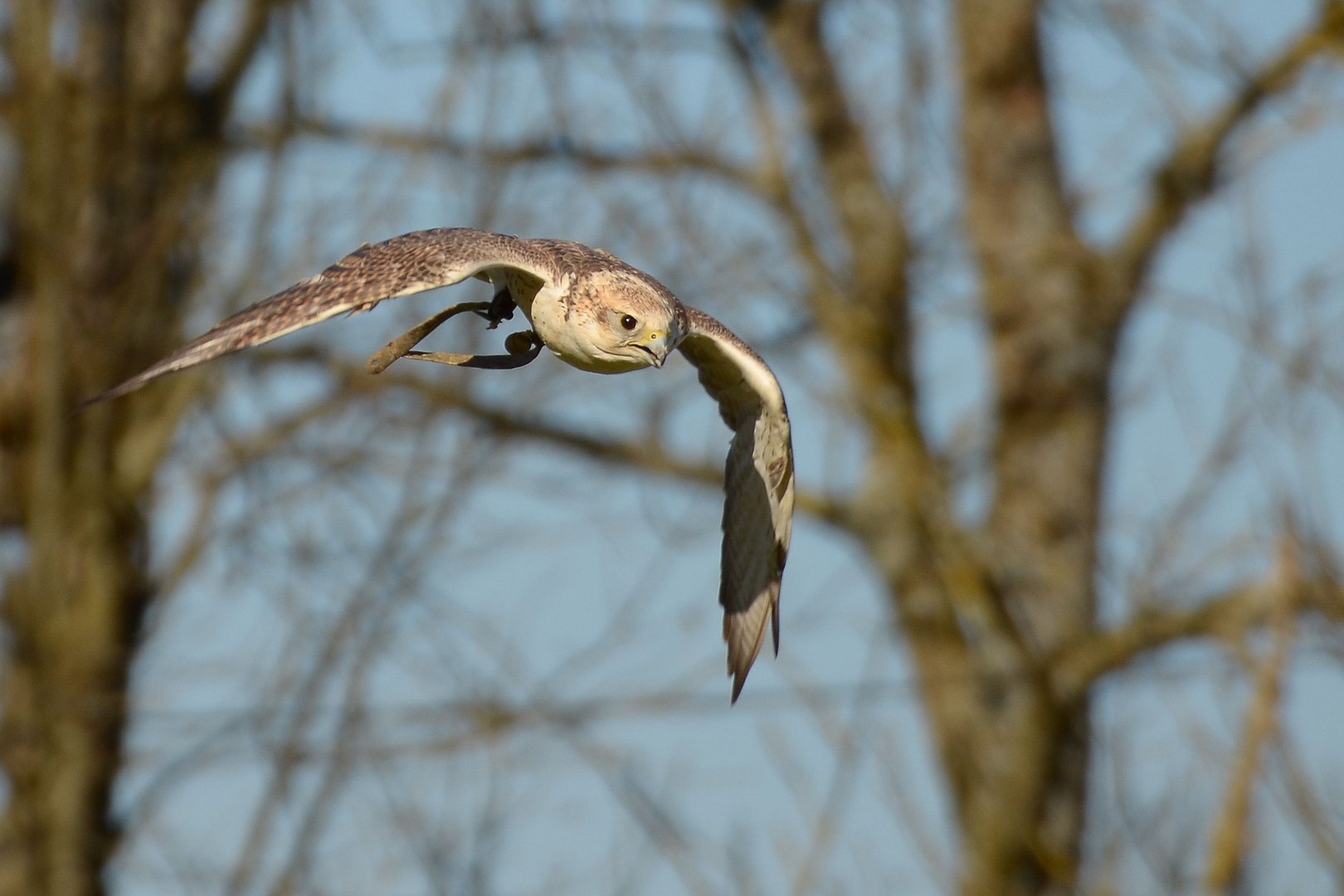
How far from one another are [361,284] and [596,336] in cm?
65

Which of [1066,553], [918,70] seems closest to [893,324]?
[918,70]

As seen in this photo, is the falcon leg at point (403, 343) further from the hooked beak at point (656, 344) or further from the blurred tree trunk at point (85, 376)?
the blurred tree trunk at point (85, 376)

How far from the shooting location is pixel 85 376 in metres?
8.97

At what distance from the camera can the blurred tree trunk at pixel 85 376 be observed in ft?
28.9

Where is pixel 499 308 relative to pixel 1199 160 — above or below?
below

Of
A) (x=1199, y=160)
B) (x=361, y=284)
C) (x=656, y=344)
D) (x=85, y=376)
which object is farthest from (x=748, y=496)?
(x=1199, y=160)

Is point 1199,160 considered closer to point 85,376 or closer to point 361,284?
point 85,376

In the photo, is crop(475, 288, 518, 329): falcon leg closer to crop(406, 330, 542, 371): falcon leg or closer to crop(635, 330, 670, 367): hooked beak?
crop(406, 330, 542, 371): falcon leg

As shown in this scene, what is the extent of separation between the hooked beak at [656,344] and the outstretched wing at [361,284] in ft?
1.06

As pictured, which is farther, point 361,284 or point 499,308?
point 499,308

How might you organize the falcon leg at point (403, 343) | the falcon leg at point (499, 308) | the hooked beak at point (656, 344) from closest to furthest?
the falcon leg at point (403, 343) → the hooked beak at point (656, 344) → the falcon leg at point (499, 308)

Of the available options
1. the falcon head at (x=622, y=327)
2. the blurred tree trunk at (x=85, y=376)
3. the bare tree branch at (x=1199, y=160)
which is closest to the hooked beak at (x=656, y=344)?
the falcon head at (x=622, y=327)

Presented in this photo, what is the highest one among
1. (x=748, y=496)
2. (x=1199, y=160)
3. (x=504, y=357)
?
(x=1199, y=160)

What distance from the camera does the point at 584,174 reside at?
9.38m
